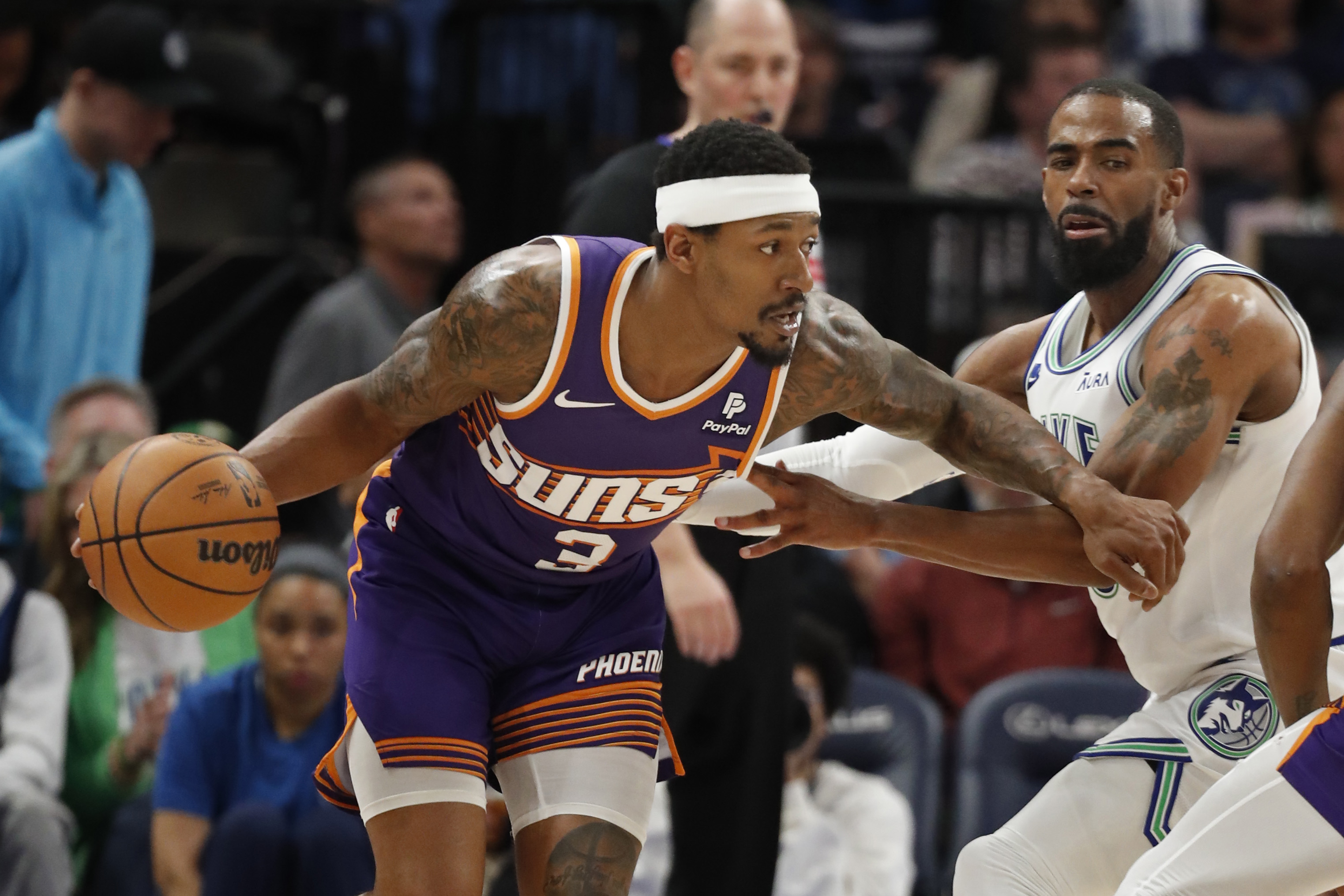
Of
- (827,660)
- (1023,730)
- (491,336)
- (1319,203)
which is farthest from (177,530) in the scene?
(1319,203)

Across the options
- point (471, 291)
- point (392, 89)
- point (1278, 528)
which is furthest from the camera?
point (392, 89)

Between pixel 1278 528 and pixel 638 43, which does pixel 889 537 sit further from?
pixel 638 43

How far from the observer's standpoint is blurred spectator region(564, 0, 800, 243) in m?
4.69

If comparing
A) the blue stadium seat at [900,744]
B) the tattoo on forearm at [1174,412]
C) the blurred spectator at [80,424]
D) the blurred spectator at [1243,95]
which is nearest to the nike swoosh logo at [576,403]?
the tattoo on forearm at [1174,412]

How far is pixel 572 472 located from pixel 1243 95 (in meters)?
6.78

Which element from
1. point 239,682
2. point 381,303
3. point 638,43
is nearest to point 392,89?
point 638,43

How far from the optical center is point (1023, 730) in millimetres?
6570

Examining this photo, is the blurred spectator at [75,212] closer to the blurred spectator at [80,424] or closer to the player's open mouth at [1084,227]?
the blurred spectator at [80,424]

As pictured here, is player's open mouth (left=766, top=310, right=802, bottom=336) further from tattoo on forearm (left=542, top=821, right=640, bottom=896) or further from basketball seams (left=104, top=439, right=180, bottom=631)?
basketball seams (left=104, top=439, right=180, bottom=631)

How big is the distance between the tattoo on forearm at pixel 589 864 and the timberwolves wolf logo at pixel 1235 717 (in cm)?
127

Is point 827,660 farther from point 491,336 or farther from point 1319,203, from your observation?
point 1319,203

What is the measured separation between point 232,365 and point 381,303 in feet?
4.20

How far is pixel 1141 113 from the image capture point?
13.2 ft

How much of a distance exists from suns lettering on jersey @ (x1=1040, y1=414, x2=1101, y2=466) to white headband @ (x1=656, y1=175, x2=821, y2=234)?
862 millimetres
